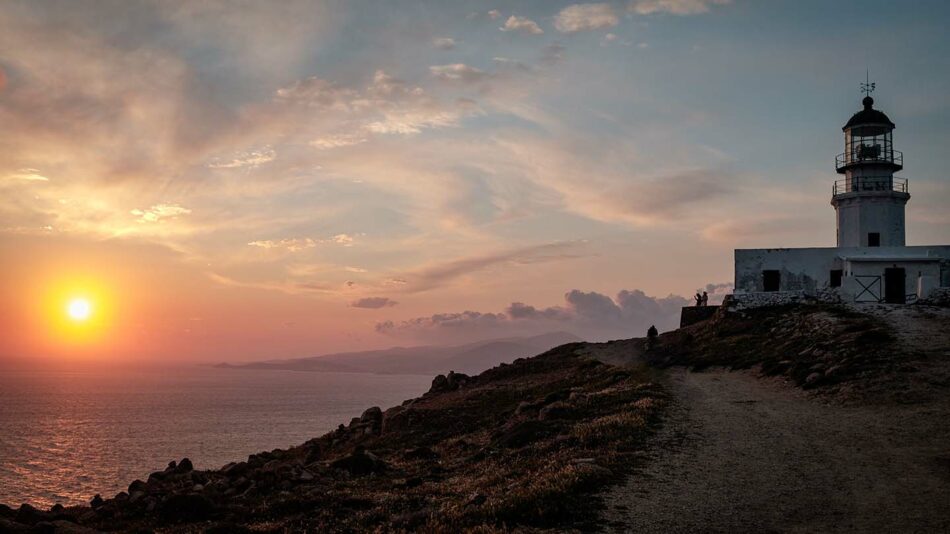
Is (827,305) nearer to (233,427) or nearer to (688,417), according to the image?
(688,417)

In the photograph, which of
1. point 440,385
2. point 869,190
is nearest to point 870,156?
point 869,190

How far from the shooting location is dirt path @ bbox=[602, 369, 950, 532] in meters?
14.3

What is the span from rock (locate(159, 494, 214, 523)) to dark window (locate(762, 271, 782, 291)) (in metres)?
49.5

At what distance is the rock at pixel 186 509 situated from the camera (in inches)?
794

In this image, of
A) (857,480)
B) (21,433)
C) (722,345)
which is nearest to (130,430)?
(21,433)

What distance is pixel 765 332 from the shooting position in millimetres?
45938

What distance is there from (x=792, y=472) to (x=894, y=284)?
4334 cm

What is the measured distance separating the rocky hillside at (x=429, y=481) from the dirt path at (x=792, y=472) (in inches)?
47.1

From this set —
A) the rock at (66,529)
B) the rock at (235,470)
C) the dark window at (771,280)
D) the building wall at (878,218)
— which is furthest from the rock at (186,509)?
the building wall at (878,218)

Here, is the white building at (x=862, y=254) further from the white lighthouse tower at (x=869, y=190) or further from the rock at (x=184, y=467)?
the rock at (x=184, y=467)

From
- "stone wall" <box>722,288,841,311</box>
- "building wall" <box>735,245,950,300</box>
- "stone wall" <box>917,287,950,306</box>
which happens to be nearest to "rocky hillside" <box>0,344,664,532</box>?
"stone wall" <box>722,288,841,311</box>

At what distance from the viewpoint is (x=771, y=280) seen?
189 feet

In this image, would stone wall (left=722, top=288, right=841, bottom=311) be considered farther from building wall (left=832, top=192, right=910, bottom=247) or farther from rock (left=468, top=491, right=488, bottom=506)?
rock (left=468, top=491, right=488, bottom=506)

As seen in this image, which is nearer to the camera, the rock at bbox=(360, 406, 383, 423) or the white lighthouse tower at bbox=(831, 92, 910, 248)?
the rock at bbox=(360, 406, 383, 423)
